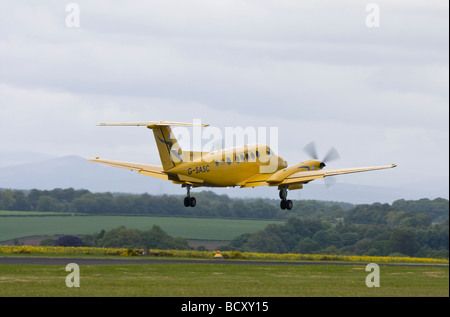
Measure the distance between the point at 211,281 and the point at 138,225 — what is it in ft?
123

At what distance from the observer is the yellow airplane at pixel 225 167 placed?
56000 mm

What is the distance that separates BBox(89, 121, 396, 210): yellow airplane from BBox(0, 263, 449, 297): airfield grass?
15.5m

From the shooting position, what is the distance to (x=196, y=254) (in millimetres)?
112750

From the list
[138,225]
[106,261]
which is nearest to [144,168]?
[106,261]

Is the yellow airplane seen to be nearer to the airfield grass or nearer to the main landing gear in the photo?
the main landing gear

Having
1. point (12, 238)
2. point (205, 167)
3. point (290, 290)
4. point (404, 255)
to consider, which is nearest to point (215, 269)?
point (290, 290)

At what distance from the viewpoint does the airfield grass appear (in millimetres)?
72750

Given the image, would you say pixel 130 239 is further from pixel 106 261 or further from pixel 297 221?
pixel 297 221

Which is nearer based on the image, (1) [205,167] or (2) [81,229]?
(1) [205,167]

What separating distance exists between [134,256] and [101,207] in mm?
15949

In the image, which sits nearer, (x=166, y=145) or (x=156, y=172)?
(x=166, y=145)

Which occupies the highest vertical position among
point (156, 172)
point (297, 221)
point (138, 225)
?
point (156, 172)
